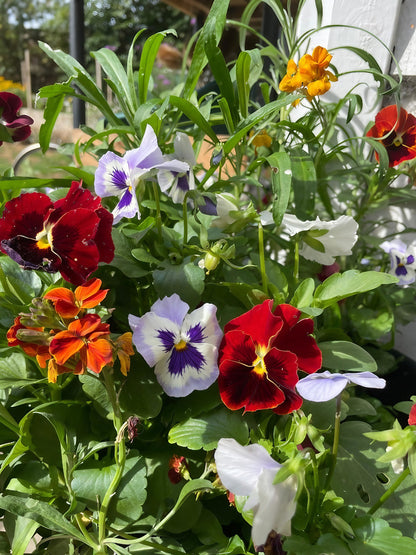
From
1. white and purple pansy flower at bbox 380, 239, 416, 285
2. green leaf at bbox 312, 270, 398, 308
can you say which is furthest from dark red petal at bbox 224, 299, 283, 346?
white and purple pansy flower at bbox 380, 239, 416, 285

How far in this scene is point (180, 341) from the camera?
541 mm

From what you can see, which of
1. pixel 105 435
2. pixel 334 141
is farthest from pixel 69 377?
pixel 334 141

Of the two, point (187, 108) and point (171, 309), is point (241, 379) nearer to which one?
point (171, 309)

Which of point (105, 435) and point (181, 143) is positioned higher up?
point (181, 143)

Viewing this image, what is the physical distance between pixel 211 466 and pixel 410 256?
609 mm

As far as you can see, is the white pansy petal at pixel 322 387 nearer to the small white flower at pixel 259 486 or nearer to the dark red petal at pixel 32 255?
the small white flower at pixel 259 486

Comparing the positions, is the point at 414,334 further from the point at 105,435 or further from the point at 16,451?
the point at 16,451

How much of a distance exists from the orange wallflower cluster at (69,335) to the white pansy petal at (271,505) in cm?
17

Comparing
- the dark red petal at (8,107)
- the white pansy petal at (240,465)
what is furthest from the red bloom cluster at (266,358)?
the dark red petal at (8,107)

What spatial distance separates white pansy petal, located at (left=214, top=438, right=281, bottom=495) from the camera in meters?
0.38

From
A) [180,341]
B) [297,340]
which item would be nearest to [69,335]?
[180,341]

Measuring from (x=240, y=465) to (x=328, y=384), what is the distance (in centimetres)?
10

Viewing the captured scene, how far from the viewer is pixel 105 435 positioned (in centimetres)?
61

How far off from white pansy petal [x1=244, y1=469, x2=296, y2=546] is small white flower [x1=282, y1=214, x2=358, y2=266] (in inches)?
13.2
